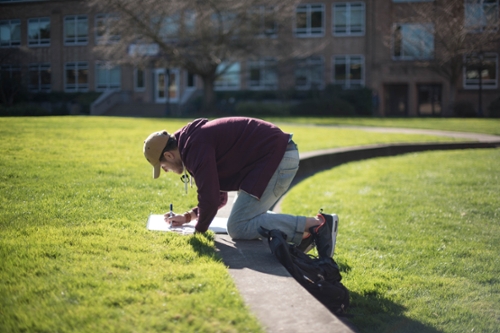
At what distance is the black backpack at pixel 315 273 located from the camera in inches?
164

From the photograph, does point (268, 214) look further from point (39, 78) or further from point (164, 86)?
point (164, 86)

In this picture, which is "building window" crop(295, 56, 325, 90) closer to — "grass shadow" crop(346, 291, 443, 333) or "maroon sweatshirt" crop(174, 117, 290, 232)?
"maroon sweatshirt" crop(174, 117, 290, 232)

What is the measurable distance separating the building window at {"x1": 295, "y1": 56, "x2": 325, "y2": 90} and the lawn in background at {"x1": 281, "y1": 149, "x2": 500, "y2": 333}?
29.7m

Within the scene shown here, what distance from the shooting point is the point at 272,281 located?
153 inches

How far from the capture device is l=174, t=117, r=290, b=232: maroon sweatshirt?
462cm

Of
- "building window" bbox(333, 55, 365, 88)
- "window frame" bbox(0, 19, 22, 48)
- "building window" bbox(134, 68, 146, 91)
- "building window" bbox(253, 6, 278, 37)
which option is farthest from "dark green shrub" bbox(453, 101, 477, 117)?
"window frame" bbox(0, 19, 22, 48)

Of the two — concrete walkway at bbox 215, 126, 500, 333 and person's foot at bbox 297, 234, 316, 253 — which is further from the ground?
person's foot at bbox 297, 234, 316, 253

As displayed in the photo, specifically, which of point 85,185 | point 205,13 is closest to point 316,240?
point 85,185

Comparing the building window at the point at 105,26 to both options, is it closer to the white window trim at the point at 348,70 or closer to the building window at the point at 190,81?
the building window at the point at 190,81

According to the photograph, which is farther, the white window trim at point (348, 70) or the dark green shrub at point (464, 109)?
the white window trim at point (348, 70)

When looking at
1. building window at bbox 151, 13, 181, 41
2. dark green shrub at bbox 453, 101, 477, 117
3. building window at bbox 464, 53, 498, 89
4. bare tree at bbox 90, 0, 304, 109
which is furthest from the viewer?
building window at bbox 464, 53, 498, 89

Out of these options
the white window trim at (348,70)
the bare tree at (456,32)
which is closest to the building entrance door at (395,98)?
the white window trim at (348,70)

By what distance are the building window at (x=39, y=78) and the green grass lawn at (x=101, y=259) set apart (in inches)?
40.7

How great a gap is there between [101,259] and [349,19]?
39362mm
